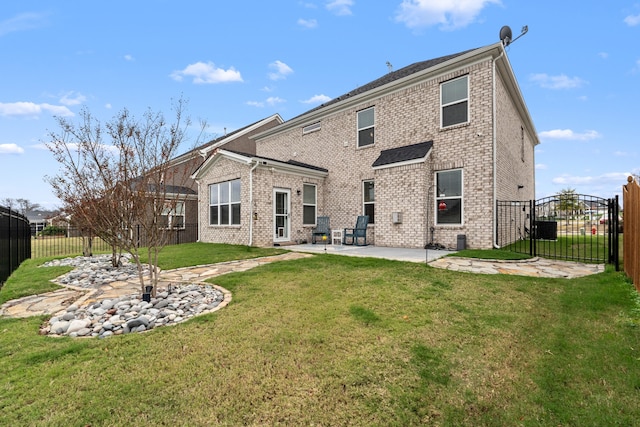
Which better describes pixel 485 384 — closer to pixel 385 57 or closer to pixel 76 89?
pixel 76 89

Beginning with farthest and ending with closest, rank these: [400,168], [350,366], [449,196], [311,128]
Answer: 1. [311,128]
2. [400,168]
3. [449,196]
4. [350,366]

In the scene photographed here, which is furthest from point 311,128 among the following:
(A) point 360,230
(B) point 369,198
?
(A) point 360,230

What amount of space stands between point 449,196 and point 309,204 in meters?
5.94

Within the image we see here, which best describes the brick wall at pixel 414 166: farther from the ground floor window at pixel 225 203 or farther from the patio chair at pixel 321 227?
the ground floor window at pixel 225 203

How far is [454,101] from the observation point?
9812 millimetres

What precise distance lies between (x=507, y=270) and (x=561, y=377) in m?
4.35

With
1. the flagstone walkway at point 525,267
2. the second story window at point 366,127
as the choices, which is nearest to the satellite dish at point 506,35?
the second story window at point 366,127

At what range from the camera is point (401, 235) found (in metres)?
10.2

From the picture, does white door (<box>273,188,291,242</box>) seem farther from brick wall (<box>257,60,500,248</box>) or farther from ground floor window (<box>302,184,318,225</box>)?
brick wall (<box>257,60,500,248</box>)

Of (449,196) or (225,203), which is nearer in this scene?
(449,196)

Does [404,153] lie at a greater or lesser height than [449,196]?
greater

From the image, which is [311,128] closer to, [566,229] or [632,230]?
[566,229]

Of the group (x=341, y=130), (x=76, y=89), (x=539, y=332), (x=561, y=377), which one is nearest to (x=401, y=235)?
(x=341, y=130)

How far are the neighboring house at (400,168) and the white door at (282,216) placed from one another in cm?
4
